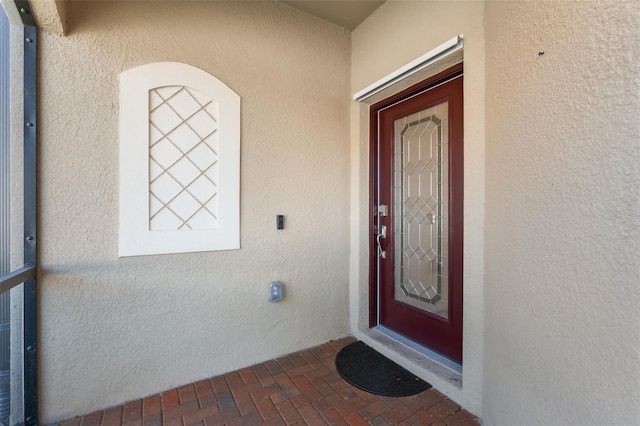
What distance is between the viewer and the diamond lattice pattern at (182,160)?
2000 millimetres

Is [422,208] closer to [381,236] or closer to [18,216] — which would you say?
[381,236]

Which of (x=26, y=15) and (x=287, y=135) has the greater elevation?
(x=26, y=15)

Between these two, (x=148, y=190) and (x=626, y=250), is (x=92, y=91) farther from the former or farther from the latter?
(x=626, y=250)

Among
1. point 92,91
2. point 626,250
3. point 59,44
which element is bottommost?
point 626,250

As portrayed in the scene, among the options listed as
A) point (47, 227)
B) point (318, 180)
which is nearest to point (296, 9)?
point (318, 180)

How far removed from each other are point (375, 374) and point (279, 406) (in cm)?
80

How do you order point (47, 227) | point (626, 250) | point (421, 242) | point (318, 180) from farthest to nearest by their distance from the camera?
point (318, 180), point (421, 242), point (47, 227), point (626, 250)

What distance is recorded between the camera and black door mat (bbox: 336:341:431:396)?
2056 mm

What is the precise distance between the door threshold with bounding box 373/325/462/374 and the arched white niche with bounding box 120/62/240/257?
66.3 inches

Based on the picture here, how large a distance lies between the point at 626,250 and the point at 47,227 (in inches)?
112

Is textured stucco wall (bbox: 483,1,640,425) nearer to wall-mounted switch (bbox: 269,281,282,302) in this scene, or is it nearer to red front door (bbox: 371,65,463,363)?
red front door (bbox: 371,65,463,363)

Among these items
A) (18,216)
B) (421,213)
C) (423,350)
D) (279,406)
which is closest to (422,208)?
(421,213)

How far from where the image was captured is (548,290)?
3.96ft

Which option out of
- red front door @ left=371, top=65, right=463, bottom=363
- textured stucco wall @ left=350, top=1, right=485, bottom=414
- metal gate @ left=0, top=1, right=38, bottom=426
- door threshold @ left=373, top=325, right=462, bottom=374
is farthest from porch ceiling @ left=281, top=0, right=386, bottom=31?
door threshold @ left=373, top=325, right=462, bottom=374
